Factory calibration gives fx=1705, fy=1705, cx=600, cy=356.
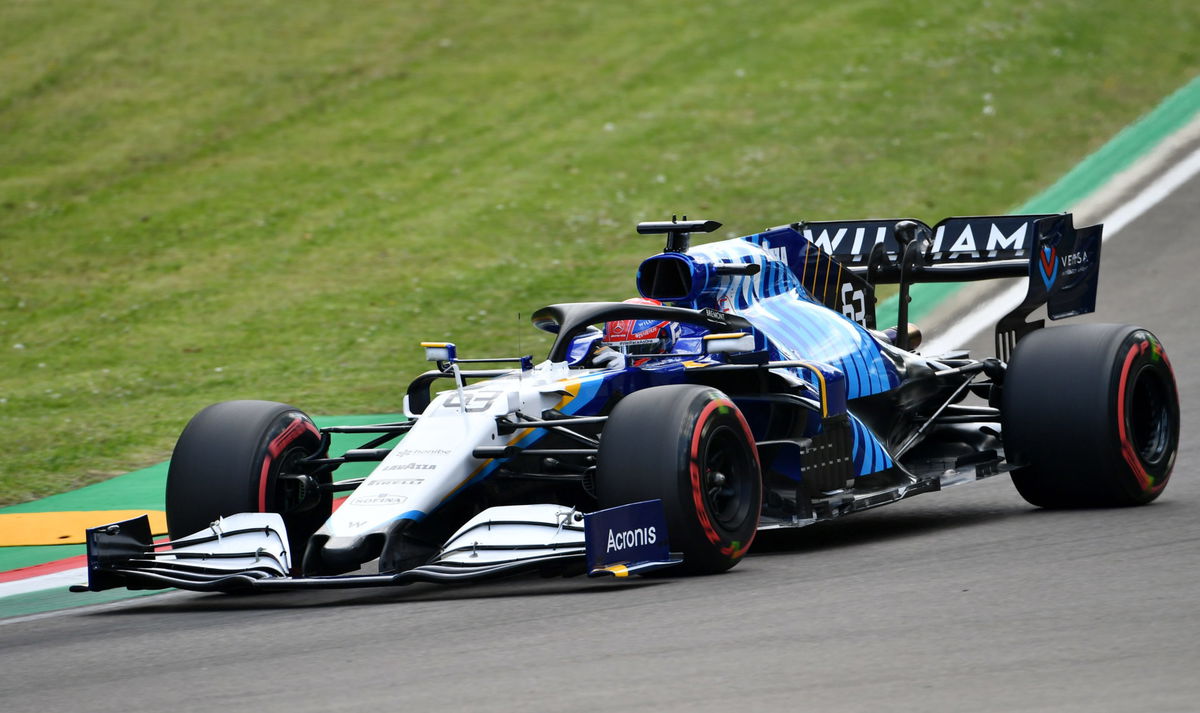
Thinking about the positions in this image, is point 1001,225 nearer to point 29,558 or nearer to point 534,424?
point 534,424

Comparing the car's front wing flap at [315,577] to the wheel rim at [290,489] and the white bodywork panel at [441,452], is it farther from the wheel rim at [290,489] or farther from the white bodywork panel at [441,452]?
the wheel rim at [290,489]

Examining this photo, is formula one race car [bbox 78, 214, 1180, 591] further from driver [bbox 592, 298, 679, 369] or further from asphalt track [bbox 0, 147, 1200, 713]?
asphalt track [bbox 0, 147, 1200, 713]

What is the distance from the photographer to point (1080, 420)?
9.09 metres

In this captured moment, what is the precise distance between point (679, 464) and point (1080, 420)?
280cm

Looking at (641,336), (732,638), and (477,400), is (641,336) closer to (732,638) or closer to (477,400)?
(477,400)

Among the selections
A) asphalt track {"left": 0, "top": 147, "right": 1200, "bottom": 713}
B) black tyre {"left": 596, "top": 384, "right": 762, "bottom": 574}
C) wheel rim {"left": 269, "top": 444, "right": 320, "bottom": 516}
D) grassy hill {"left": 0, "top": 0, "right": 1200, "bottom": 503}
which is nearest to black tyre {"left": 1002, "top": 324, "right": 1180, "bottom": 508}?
asphalt track {"left": 0, "top": 147, "right": 1200, "bottom": 713}

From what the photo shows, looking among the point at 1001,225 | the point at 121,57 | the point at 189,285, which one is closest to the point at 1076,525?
the point at 1001,225

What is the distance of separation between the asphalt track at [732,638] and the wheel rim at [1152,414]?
71 cm

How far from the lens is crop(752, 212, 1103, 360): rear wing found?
10.3 meters

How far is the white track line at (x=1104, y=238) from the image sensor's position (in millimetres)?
15180

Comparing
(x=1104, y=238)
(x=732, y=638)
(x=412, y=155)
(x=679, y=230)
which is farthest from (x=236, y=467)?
(x=412, y=155)

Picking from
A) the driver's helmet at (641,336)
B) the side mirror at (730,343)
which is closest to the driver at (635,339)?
the driver's helmet at (641,336)

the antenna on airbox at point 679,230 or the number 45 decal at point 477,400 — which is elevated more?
the antenna on airbox at point 679,230

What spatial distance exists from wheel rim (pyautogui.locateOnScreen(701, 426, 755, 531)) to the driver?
3.35 ft
